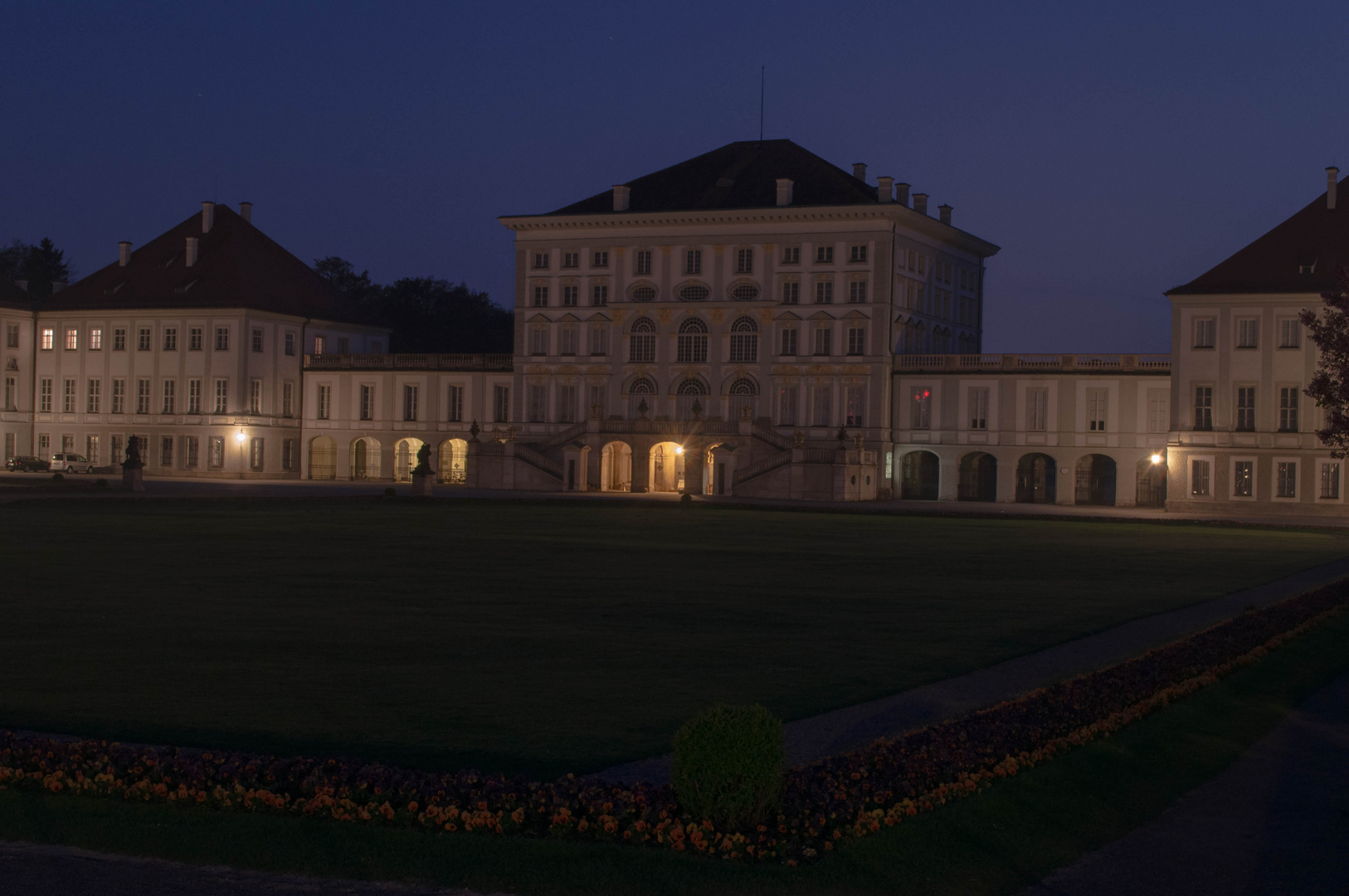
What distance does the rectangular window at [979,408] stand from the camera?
6750cm

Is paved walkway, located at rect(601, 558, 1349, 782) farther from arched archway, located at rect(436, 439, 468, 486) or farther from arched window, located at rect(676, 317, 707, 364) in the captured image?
arched archway, located at rect(436, 439, 468, 486)

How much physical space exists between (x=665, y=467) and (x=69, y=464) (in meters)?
31.1

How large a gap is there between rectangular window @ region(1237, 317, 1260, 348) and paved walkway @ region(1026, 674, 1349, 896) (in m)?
51.4

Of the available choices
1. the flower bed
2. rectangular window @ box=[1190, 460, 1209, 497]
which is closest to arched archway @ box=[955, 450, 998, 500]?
rectangular window @ box=[1190, 460, 1209, 497]

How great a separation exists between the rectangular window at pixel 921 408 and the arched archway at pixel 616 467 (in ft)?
42.6

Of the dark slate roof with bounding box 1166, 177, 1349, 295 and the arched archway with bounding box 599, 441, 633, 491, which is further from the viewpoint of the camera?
the arched archway with bounding box 599, 441, 633, 491

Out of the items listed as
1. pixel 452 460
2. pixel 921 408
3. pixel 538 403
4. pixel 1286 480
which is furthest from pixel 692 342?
pixel 1286 480

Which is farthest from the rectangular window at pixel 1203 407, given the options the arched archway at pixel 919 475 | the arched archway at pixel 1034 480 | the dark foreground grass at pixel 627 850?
the dark foreground grass at pixel 627 850

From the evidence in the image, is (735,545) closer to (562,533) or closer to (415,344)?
(562,533)

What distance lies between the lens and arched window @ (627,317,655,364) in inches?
2822

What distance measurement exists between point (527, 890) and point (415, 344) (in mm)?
94096

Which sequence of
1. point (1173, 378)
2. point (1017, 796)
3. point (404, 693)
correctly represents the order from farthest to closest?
point (1173, 378)
point (404, 693)
point (1017, 796)

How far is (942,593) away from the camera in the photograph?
22.2 meters

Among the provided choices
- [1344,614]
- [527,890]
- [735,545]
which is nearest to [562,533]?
[735,545]
